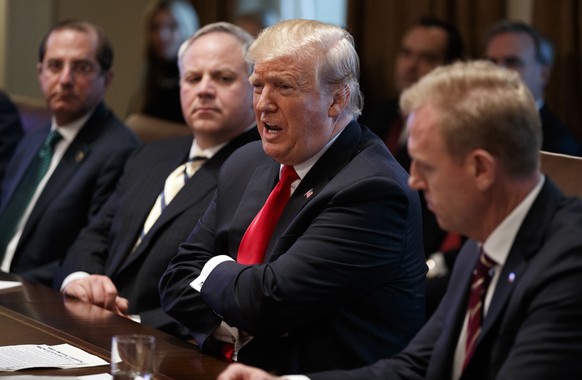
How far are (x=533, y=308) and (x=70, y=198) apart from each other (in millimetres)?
2801

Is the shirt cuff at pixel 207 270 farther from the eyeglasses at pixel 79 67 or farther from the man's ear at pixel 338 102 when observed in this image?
the eyeglasses at pixel 79 67

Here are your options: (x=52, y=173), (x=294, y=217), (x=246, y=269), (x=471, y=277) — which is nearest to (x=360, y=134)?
(x=294, y=217)

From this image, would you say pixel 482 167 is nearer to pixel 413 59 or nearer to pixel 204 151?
pixel 204 151

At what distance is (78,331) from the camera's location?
2771mm

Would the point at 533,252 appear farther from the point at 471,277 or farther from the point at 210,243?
the point at 210,243

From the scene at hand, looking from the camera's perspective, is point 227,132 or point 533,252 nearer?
point 533,252

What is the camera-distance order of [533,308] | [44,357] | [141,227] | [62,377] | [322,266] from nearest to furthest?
[533,308]
[62,377]
[44,357]
[322,266]
[141,227]

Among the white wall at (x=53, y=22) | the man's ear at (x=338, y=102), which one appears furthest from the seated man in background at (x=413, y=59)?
the white wall at (x=53, y=22)

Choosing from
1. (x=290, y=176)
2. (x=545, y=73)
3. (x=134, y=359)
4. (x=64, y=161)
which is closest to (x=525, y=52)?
(x=545, y=73)

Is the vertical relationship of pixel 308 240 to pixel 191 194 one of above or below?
above

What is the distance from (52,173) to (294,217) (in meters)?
2.00

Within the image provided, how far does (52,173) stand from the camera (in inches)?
179

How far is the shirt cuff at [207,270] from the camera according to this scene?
2.82 m

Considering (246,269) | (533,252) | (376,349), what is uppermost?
(533,252)
